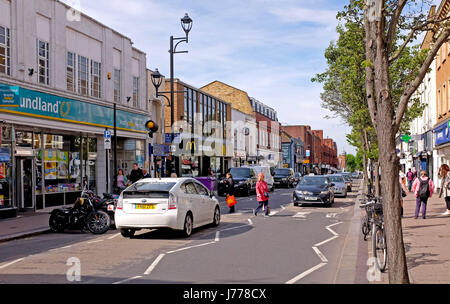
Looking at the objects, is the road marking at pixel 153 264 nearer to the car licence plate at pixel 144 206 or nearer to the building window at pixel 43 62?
the car licence plate at pixel 144 206

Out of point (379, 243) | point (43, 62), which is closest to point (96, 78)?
point (43, 62)

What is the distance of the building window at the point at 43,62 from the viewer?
64.5 feet

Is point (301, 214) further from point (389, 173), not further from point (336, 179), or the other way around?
point (336, 179)

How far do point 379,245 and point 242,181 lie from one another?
21835 millimetres

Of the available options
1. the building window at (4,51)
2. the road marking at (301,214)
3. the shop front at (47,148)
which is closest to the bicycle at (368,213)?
the road marking at (301,214)

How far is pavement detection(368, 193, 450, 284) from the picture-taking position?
6.96m

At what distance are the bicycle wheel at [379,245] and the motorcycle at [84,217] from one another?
7512 millimetres

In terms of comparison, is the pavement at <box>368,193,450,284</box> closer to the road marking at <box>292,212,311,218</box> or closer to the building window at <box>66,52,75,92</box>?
the road marking at <box>292,212,311,218</box>

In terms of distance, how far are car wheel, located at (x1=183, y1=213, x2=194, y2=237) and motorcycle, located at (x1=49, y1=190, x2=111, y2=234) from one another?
2.38m

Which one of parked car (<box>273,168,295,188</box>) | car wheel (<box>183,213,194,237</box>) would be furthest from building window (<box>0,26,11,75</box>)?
parked car (<box>273,168,295,188</box>)
